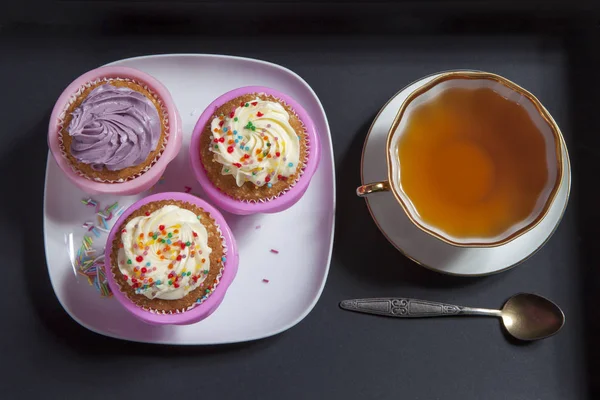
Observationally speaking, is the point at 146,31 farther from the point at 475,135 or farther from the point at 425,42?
the point at 475,135

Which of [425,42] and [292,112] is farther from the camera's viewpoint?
[425,42]

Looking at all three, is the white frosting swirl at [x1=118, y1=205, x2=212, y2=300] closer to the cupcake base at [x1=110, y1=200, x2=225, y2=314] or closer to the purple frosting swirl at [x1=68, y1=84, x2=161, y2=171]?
the cupcake base at [x1=110, y1=200, x2=225, y2=314]

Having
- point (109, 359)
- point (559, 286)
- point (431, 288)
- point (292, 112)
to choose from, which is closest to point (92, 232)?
point (109, 359)

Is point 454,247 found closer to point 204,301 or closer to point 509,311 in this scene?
point 509,311

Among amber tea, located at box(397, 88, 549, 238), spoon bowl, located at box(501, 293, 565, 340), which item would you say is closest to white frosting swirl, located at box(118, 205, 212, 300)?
amber tea, located at box(397, 88, 549, 238)

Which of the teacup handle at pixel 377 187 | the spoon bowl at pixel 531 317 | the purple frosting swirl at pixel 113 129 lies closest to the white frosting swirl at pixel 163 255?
the purple frosting swirl at pixel 113 129

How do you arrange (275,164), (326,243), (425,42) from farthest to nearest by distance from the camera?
(425,42) → (326,243) → (275,164)
